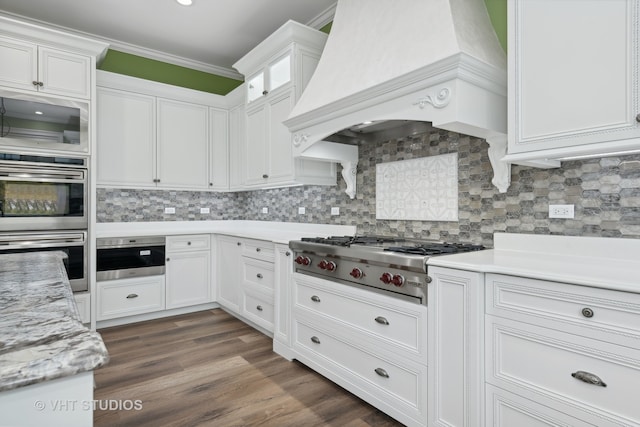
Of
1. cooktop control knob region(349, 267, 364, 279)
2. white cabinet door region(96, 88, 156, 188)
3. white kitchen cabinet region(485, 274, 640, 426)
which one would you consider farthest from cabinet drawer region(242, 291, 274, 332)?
white kitchen cabinet region(485, 274, 640, 426)

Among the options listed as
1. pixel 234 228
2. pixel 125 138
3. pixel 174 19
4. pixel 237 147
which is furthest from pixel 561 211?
pixel 125 138

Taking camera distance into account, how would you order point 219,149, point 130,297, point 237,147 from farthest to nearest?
point 219,149, point 237,147, point 130,297

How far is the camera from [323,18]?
3.63m

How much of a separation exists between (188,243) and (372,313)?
104 inches

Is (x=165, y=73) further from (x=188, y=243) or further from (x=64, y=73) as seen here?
(x=188, y=243)

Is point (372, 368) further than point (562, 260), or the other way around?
point (372, 368)

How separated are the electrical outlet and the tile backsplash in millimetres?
24

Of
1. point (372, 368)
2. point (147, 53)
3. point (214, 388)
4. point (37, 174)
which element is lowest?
point (214, 388)

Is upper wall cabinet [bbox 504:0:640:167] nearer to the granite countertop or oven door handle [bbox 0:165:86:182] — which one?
the granite countertop

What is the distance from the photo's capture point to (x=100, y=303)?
3607 mm

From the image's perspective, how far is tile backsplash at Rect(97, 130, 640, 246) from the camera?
179 centimetres

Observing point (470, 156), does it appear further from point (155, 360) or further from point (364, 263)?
point (155, 360)

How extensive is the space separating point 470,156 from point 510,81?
2.13 feet

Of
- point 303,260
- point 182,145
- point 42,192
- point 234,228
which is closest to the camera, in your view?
point 303,260
